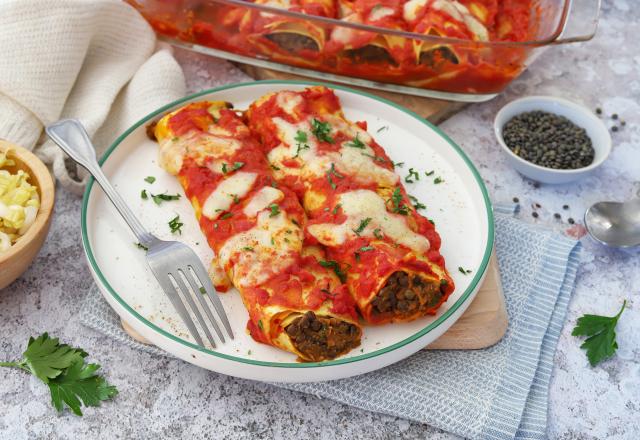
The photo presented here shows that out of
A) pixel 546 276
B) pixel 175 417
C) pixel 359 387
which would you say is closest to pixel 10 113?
pixel 175 417

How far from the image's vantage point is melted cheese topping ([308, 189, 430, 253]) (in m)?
2.63

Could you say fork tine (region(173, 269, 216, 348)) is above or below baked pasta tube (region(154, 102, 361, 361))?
below

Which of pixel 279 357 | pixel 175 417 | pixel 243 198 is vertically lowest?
pixel 175 417

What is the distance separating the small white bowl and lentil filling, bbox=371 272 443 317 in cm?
115

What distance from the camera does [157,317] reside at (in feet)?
8.54

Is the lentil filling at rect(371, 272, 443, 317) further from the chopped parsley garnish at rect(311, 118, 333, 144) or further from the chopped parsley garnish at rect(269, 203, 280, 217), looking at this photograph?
the chopped parsley garnish at rect(311, 118, 333, 144)

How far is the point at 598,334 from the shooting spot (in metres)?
2.82

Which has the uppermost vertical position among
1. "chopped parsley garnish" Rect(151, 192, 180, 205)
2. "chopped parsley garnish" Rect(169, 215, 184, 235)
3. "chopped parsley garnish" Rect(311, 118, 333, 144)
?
"chopped parsley garnish" Rect(311, 118, 333, 144)

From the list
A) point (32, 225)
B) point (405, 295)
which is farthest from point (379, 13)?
point (32, 225)

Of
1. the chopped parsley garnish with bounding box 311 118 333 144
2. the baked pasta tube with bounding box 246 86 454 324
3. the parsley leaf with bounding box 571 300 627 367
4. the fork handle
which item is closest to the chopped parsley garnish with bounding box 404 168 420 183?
the baked pasta tube with bounding box 246 86 454 324

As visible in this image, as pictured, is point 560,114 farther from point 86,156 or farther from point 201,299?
point 86,156

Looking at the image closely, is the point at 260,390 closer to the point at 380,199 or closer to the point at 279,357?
the point at 279,357

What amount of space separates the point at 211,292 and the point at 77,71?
1.54 metres

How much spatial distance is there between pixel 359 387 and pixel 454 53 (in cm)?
176
